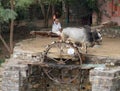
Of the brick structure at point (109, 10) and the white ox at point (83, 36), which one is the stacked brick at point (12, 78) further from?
the brick structure at point (109, 10)

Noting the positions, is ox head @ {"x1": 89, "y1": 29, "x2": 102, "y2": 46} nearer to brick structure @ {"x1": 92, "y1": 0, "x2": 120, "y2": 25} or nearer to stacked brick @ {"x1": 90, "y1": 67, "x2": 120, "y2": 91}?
stacked brick @ {"x1": 90, "y1": 67, "x2": 120, "y2": 91}

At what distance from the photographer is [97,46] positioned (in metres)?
19.2

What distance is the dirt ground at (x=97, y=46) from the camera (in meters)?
18.4

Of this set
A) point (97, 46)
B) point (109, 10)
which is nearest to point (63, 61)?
point (97, 46)

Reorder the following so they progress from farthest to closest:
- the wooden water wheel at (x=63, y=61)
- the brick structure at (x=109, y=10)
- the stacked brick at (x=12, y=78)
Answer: the brick structure at (x=109, y=10)
the wooden water wheel at (x=63, y=61)
the stacked brick at (x=12, y=78)

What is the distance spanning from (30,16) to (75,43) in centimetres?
887

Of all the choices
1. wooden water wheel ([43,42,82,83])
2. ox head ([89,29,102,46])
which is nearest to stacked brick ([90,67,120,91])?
wooden water wheel ([43,42,82,83])

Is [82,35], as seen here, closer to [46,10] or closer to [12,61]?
[12,61]

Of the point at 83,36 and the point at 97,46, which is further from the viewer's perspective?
the point at 97,46

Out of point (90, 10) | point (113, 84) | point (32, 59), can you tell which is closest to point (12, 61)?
point (32, 59)

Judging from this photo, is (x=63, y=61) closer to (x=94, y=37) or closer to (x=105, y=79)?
(x=94, y=37)

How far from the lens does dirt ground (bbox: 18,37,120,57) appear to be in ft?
60.3

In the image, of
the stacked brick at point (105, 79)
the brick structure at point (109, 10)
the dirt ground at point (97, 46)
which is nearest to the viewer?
the stacked brick at point (105, 79)

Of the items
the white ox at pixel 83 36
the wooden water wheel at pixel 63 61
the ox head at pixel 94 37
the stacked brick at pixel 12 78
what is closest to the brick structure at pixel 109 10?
the ox head at pixel 94 37
